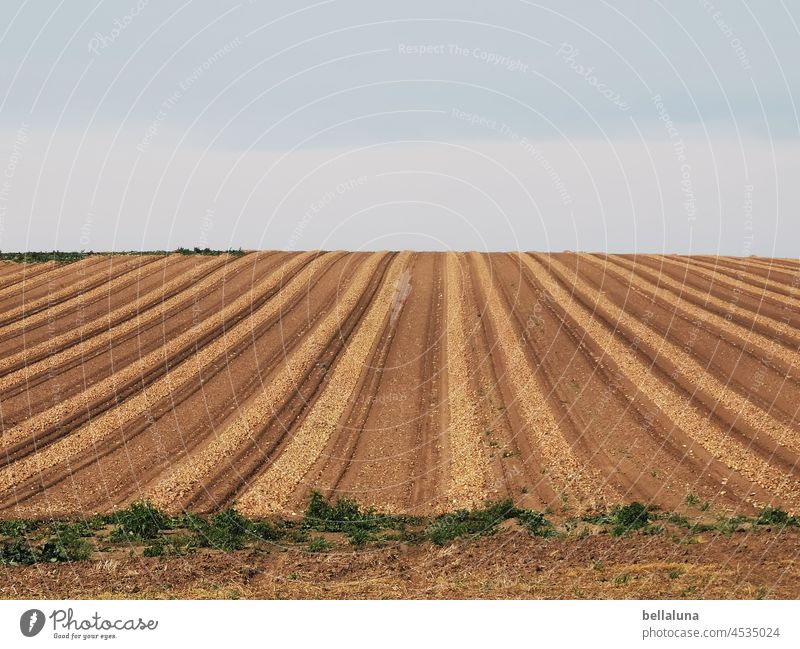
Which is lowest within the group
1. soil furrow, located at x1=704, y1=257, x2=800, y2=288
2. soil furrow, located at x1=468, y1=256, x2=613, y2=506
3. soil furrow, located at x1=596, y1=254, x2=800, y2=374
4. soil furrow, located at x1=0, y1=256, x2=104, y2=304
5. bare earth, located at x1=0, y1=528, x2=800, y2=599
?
bare earth, located at x1=0, y1=528, x2=800, y2=599

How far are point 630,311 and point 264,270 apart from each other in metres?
29.4

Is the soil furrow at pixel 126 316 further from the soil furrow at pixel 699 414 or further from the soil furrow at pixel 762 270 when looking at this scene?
the soil furrow at pixel 762 270

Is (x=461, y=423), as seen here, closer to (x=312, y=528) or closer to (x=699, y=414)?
(x=699, y=414)

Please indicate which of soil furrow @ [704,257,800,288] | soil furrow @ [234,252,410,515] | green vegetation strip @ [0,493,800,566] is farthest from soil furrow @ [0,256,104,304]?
soil furrow @ [704,257,800,288]

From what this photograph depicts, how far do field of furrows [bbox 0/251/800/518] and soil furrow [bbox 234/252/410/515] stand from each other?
0.40 feet

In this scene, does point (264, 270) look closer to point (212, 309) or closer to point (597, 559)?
point (212, 309)

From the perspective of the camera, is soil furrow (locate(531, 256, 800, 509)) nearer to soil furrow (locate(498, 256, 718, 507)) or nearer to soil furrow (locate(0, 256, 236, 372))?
soil furrow (locate(498, 256, 718, 507))

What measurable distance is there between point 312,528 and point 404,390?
43.5ft

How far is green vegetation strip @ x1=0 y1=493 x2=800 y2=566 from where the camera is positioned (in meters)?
19.7

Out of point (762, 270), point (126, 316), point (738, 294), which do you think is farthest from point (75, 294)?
point (762, 270)

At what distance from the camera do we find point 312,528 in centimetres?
2139

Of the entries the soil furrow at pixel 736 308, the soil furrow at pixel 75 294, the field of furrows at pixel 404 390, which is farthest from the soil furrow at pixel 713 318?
the soil furrow at pixel 75 294

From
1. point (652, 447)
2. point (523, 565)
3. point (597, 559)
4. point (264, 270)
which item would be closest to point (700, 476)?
point (652, 447)

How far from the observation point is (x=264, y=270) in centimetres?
5831
